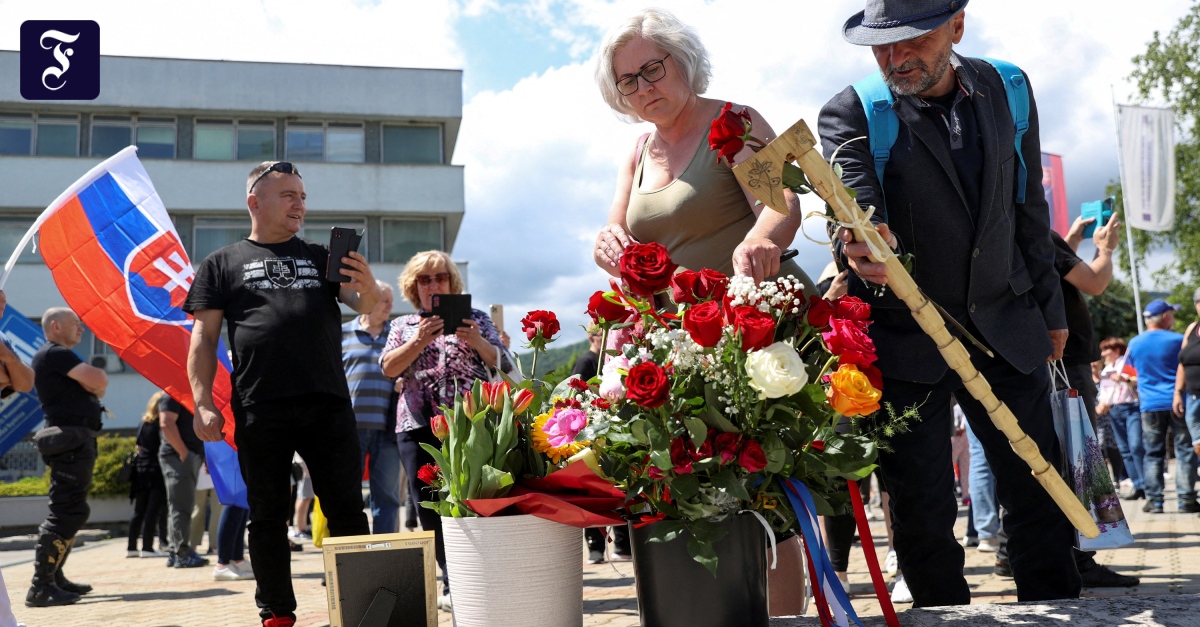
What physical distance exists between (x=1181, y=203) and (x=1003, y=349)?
37736 millimetres

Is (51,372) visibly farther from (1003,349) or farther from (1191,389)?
(1191,389)

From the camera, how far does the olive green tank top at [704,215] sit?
120 inches

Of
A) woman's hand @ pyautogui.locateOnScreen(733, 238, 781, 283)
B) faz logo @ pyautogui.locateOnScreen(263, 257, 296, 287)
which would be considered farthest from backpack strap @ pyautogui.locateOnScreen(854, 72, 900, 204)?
faz logo @ pyautogui.locateOnScreen(263, 257, 296, 287)

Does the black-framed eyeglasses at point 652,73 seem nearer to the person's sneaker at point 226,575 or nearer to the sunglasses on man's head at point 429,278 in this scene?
the sunglasses on man's head at point 429,278

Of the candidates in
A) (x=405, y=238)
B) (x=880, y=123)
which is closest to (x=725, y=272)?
(x=880, y=123)

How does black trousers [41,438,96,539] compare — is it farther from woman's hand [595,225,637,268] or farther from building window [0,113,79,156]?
building window [0,113,79,156]

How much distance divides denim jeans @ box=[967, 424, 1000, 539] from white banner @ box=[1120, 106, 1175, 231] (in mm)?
16916

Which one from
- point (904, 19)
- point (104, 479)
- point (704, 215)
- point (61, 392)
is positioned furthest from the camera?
point (104, 479)

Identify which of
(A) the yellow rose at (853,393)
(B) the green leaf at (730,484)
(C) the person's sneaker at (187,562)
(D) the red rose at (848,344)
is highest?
(D) the red rose at (848,344)

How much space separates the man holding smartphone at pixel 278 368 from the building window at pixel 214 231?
90.8 feet

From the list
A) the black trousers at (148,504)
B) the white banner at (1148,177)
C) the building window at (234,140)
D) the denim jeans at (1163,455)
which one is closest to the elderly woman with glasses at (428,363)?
the black trousers at (148,504)

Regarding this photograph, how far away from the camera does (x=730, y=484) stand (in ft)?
6.05

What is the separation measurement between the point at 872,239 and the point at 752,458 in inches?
23.6

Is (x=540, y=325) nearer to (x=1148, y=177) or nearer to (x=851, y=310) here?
(x=851, y=310)
